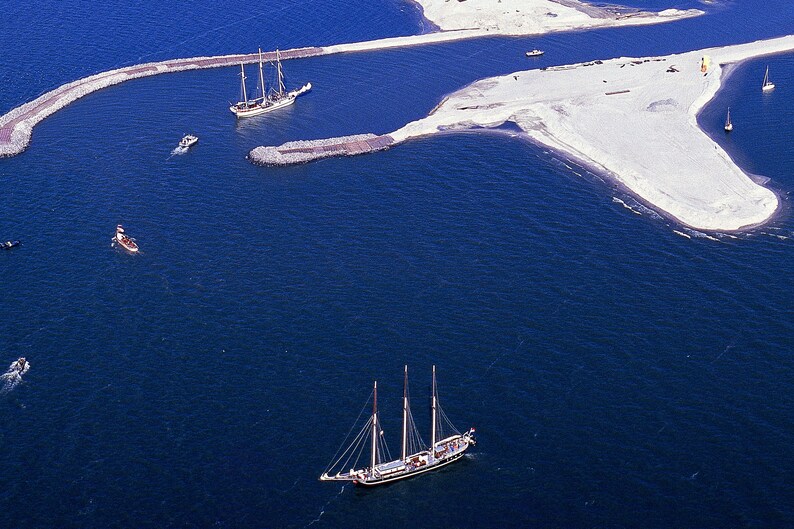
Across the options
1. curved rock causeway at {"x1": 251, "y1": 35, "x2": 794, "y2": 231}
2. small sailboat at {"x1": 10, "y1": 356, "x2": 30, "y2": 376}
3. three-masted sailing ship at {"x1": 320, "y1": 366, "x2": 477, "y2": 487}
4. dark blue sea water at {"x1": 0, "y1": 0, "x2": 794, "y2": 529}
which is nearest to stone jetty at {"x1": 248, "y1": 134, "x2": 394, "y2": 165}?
curved rock causeway at {"x1": 251, "y1": 35, "x2": 794, "y2": 231}

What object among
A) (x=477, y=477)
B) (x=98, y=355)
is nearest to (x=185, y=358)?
Result: (x=98, y=355)

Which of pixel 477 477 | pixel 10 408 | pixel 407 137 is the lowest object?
pixel 477 477

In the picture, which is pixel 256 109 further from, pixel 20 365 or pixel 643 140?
pixel 20 365

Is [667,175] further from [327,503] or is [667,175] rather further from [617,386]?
[327,503]

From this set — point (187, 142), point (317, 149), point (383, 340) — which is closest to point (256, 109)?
point (187, 142)

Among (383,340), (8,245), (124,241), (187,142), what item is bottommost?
(383,340)

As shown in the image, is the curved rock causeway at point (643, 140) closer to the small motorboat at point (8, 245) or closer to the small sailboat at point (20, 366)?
the small motorboat at point (8, 245)

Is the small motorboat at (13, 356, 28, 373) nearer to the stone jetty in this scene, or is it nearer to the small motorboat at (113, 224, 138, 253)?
the small motorboat at (113, 224, 138, 253)
